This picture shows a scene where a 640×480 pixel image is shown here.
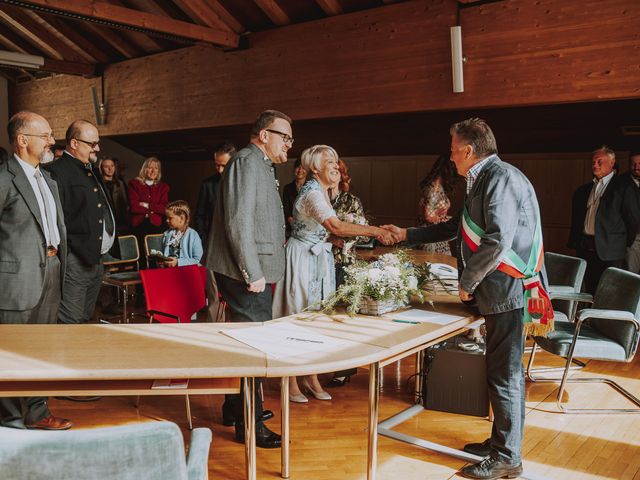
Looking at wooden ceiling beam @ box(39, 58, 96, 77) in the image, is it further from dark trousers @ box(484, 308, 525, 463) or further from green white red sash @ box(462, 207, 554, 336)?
dark trousers @ box(484, 308, 525, 463)

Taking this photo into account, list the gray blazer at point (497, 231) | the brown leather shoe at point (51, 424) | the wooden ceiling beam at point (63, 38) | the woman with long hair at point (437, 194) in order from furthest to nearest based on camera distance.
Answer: the wooden ceiling beam at point (63, 38)
the woman with long hair at point (437, 194)
the brown leather shoe at point (51, 424)
the gray blazer at point (497, 231)

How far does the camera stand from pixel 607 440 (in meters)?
Result: 3.45

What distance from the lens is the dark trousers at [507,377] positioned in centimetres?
282

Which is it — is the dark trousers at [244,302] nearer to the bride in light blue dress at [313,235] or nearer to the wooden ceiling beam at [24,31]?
the bride in light blue dress at [313,235]

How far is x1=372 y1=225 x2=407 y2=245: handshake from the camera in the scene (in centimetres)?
361

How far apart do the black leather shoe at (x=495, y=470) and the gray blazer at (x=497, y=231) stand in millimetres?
775

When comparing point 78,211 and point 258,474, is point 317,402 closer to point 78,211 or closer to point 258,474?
point 258,474

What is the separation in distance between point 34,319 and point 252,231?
1384mm

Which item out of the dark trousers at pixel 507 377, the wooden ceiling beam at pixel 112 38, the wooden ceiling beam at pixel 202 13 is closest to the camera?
the dark trousers at pixel 507 377

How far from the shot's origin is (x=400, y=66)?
22.8 ft

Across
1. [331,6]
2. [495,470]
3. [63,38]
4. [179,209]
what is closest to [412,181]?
[331,6]

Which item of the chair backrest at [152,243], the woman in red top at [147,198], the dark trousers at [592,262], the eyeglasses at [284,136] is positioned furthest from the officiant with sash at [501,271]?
the woman in red top at [147,198]

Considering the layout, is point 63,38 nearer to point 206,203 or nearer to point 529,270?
point 206,203

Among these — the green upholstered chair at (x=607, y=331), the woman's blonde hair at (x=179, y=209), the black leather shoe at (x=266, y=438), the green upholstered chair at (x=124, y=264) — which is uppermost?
the woman's blonde hair at (x=179, y=209)
